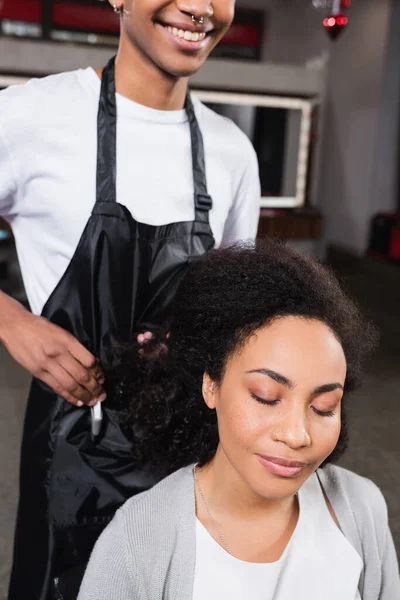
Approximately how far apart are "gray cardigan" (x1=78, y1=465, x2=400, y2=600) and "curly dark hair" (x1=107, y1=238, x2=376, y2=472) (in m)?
0.09

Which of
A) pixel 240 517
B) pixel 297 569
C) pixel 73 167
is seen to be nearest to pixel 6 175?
pixel 73 167

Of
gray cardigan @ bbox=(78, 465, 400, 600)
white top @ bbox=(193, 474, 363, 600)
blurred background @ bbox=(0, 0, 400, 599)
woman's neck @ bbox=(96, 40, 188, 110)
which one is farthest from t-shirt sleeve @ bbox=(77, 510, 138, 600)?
blurred background @ bbox=(0, 0, 400, 599)

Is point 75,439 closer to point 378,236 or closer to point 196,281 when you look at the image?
point 196,281

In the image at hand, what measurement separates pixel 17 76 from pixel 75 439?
4937mm

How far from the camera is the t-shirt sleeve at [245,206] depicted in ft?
4.53

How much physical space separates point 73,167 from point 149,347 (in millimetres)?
362

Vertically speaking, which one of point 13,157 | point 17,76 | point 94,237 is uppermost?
point 17,76

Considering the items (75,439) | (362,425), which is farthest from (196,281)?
(362,425)

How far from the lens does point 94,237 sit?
3.67 ft

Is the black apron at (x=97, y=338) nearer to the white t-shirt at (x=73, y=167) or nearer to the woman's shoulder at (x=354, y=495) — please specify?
the white t-shirt at (x=73, y=167)

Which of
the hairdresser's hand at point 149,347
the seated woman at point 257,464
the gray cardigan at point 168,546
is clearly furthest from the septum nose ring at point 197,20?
the gray cardigan at point 168,546

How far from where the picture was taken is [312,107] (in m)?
6.47

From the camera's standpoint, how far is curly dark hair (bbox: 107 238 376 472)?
38.1 inches

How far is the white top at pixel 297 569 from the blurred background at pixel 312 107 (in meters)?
3.56
